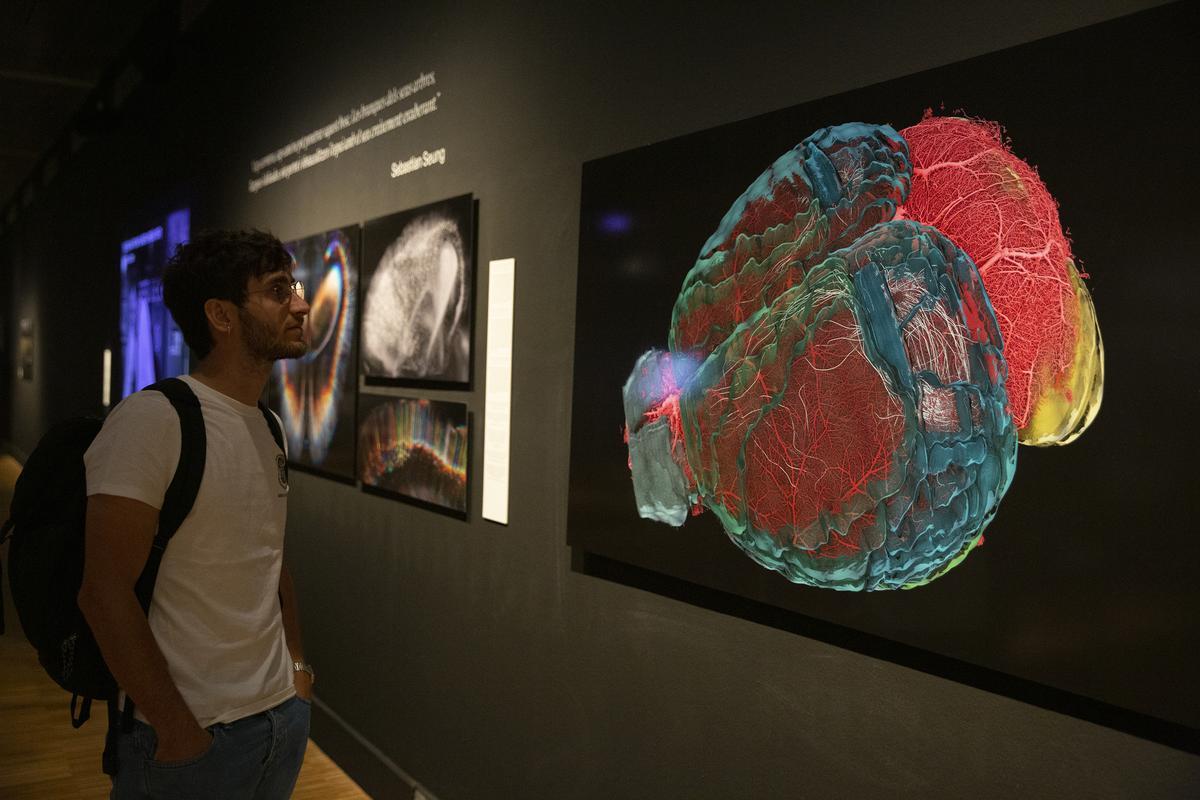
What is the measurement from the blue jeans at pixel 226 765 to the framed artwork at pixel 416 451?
1.33 metres

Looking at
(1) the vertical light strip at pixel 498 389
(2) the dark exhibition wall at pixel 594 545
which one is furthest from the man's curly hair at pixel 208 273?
(1) the vertical light strip at pixel 498 389

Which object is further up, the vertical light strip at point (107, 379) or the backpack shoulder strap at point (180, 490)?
the backpack shoulder strap at point (180, 490)

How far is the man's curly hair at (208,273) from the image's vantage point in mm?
1643

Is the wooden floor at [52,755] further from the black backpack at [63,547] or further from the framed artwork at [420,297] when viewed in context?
the black backpack at [63,547]

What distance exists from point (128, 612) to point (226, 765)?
1.04ft

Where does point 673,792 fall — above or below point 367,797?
above

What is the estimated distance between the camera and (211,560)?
1.52 meters

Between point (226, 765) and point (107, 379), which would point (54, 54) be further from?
point (226, 765)

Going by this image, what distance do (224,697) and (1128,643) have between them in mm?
1398

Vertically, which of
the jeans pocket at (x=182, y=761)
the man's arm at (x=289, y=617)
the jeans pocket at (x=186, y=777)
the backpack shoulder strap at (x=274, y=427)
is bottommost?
the jeans pocket at (x=186, y=777)

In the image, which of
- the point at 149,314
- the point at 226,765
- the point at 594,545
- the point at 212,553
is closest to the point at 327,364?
the point at 594,545

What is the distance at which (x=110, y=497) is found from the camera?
1.37 metres

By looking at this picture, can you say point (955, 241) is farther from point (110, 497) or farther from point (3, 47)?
point (3, 47)

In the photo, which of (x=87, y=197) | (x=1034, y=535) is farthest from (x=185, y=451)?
(x=87, y=197)
